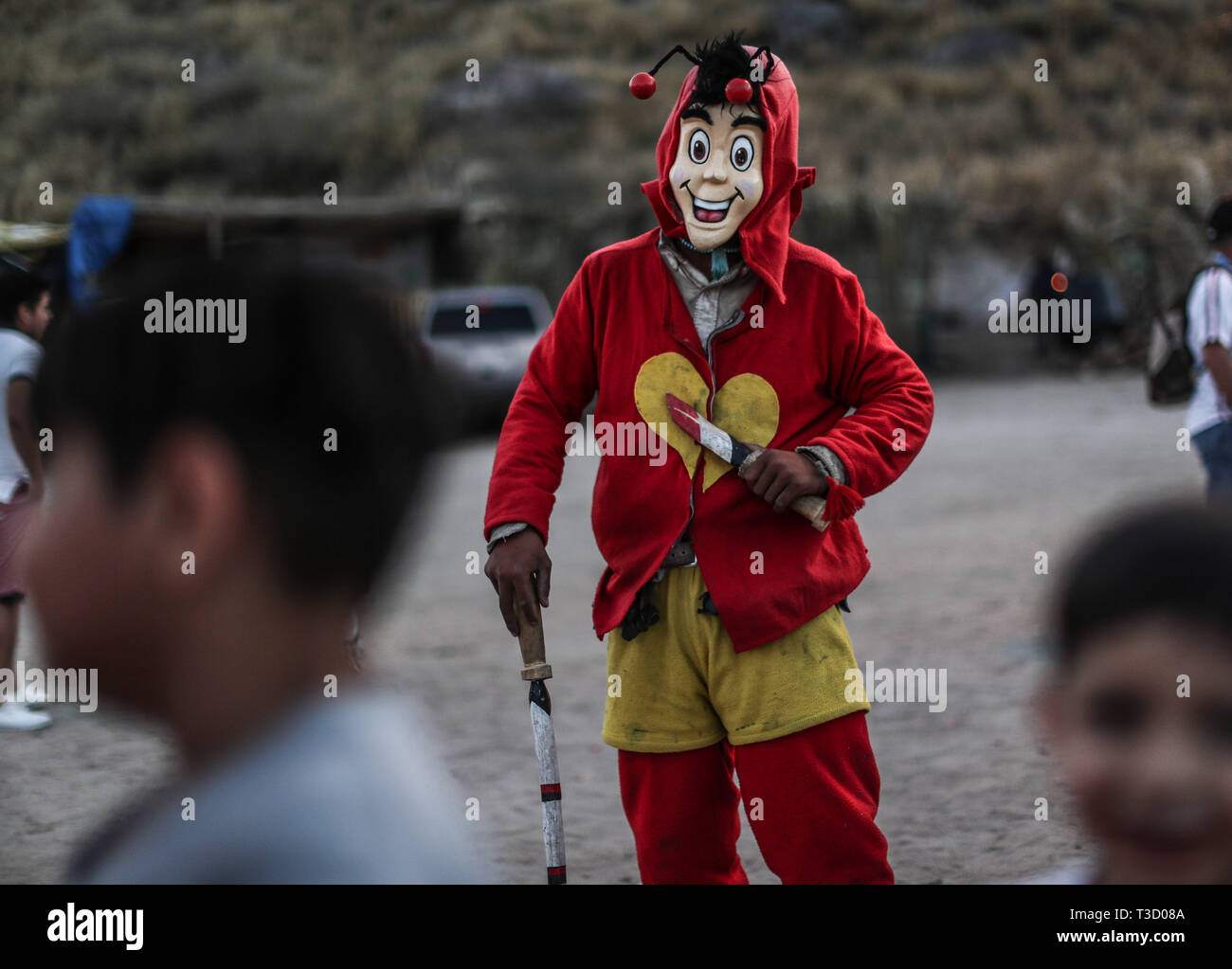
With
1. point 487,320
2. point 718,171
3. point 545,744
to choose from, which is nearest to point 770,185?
point 718,171

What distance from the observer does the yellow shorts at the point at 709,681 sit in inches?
106

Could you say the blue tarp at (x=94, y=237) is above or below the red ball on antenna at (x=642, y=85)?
above

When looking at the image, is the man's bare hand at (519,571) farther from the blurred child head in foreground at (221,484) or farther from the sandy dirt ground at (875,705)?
the blurred child head in foreground at (221,484)

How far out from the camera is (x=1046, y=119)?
36125 millimetres

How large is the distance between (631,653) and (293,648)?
4.75 feet

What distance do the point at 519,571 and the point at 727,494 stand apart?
44 cm

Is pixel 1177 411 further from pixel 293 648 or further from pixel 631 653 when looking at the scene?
pixel 293 648

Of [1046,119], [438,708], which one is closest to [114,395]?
[438,708]

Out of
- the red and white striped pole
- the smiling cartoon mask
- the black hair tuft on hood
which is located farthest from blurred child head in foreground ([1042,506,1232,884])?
the black hair tuft on hood

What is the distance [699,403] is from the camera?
9.10ft

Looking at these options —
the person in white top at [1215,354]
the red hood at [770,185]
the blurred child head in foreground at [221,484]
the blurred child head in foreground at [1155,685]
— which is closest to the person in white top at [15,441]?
the red hood at [770,185]

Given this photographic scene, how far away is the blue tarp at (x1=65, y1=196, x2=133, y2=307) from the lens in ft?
43.0

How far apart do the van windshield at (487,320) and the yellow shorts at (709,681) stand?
1332cm

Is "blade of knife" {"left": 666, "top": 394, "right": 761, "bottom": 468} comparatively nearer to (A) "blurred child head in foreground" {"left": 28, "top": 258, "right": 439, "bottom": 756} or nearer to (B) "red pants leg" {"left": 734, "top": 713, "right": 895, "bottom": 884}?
(B) "red pants leg" {"left": 734, "top": 713, "right": 895, "bottom": 884}
